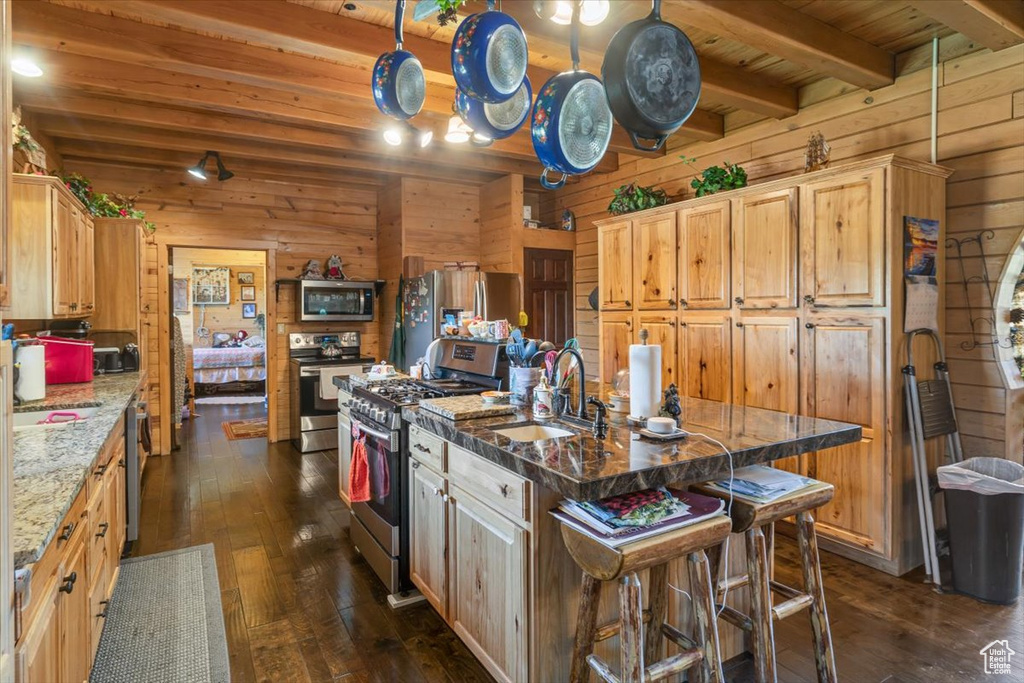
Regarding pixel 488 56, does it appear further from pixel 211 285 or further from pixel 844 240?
pixel 211 285

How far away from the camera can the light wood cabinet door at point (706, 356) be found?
11.8ft

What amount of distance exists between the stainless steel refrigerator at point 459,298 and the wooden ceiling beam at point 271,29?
6.60 ft

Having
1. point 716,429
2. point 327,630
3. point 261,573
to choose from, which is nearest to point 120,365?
point 261,573

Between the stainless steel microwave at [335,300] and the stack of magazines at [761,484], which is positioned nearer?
the stack of magazines at [761,484]

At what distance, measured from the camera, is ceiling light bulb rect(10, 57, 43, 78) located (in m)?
2.91

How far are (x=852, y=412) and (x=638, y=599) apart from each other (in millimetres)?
2141

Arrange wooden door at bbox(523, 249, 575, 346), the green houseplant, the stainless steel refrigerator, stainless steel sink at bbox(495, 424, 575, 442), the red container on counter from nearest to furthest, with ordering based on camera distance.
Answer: stainless steel sink at bbox(495, 424, 575, 442)
the red container on counter
the green houseplant
the stainless steel refrigerator
wooden door at bbox(523, 249, 575, 346)

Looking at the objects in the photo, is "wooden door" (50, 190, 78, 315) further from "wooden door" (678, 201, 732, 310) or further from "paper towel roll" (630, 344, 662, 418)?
"wooden door" (678, 201, 732, 310)

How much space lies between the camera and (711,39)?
324 cm

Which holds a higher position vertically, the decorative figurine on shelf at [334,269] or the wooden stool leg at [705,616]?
the decorative figurine on shelf at [334,269]

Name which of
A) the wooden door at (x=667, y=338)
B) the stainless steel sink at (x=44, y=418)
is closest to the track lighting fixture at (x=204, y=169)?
the stainless steel sink at (x=44, y=418)

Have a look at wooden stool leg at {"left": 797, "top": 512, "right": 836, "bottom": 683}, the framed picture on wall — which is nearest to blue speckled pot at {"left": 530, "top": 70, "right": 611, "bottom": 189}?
wooden stool leg at {"left": 797, "top": 512, "right": 836, "bottom": 683}

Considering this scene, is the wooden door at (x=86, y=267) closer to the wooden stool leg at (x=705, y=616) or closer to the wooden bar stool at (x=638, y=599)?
the wooden bar stool at (x=638, y=599)

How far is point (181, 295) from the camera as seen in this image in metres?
8.95
